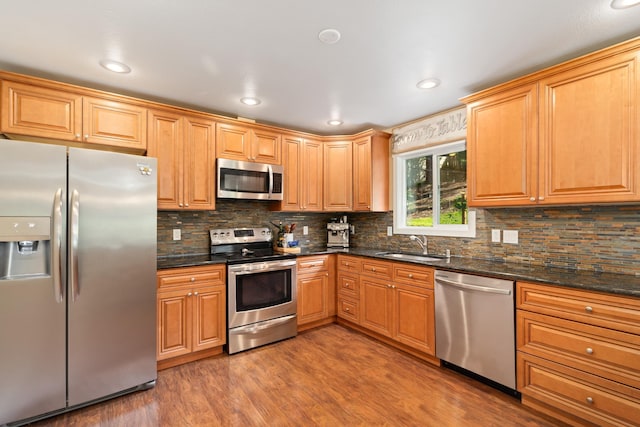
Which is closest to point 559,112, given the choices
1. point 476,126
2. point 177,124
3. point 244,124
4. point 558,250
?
point 476,126

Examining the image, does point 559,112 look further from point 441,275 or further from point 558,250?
point 441,275

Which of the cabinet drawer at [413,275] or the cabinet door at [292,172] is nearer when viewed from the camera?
the cabinet drawer at [413,275]

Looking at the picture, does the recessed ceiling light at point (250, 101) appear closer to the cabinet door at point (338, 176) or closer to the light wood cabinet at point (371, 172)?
the cabinet door at point (338, 176)

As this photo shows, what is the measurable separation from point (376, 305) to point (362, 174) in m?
1.58

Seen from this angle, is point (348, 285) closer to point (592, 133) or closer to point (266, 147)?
point (266, 147)

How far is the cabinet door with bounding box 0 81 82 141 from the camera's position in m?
2.18

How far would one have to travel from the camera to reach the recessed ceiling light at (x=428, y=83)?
2510mm

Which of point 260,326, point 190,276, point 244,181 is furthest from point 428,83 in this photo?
point 260,326

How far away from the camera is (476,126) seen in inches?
102

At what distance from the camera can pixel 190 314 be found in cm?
269

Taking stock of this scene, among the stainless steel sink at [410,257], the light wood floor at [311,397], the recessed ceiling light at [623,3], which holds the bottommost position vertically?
the light wood floor at [311,397]

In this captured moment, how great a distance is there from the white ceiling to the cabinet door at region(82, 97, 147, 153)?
18 centimetres

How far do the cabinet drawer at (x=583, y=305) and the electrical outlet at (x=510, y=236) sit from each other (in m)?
0.67

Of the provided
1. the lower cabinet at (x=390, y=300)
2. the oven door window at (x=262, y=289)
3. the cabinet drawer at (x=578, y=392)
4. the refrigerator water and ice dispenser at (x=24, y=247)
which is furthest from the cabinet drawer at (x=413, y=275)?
the refrigerator water and ice dispenser at (x=24, y=247)
